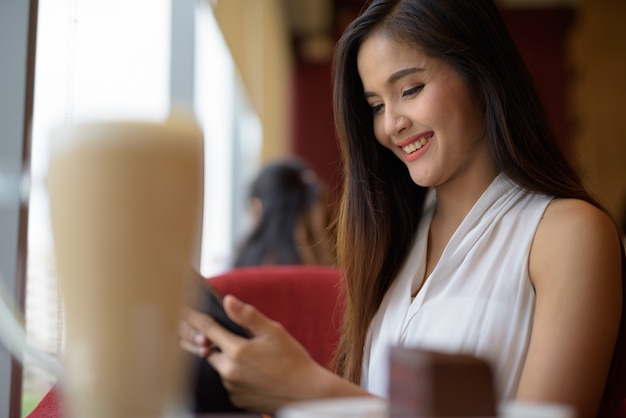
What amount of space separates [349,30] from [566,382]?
712mm

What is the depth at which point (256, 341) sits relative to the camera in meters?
0.56

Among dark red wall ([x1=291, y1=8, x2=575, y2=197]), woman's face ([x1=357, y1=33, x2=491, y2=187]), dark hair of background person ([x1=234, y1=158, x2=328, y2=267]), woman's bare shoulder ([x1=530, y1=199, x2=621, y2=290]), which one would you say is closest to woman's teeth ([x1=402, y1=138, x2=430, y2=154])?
woman's face ([x1=357, y1=33, x2=491, y2=187])

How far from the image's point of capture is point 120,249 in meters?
0.42

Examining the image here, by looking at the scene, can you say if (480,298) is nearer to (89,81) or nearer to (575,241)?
(575,241)

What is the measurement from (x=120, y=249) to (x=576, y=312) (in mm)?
744

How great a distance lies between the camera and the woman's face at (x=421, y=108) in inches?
48.1

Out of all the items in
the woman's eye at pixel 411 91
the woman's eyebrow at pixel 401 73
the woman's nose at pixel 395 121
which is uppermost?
the woman's eyebrow at pixel 401 73

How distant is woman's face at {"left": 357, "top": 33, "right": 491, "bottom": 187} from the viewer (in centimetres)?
122

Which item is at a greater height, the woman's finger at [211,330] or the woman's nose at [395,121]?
the woman's nose at [395,121]

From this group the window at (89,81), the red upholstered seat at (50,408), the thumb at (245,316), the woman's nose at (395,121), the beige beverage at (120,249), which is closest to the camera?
the beige beverage at (120,249)

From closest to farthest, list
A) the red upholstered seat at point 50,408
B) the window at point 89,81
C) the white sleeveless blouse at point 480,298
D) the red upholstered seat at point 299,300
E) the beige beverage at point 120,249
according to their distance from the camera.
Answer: the beige beverage at point 120,249
the window at point 89,81
the red upholstered seat at point 50,408
the white sleeveless blouse at point 480,298
the red upholstered seat at point 299,300

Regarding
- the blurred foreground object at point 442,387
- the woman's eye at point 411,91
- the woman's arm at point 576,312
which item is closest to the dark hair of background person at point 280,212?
the woman's eye at point 411,91

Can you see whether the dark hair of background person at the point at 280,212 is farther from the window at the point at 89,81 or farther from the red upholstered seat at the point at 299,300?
the red upholstered seat at the point at 299,300

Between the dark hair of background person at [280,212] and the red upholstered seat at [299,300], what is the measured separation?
126 centimetres
